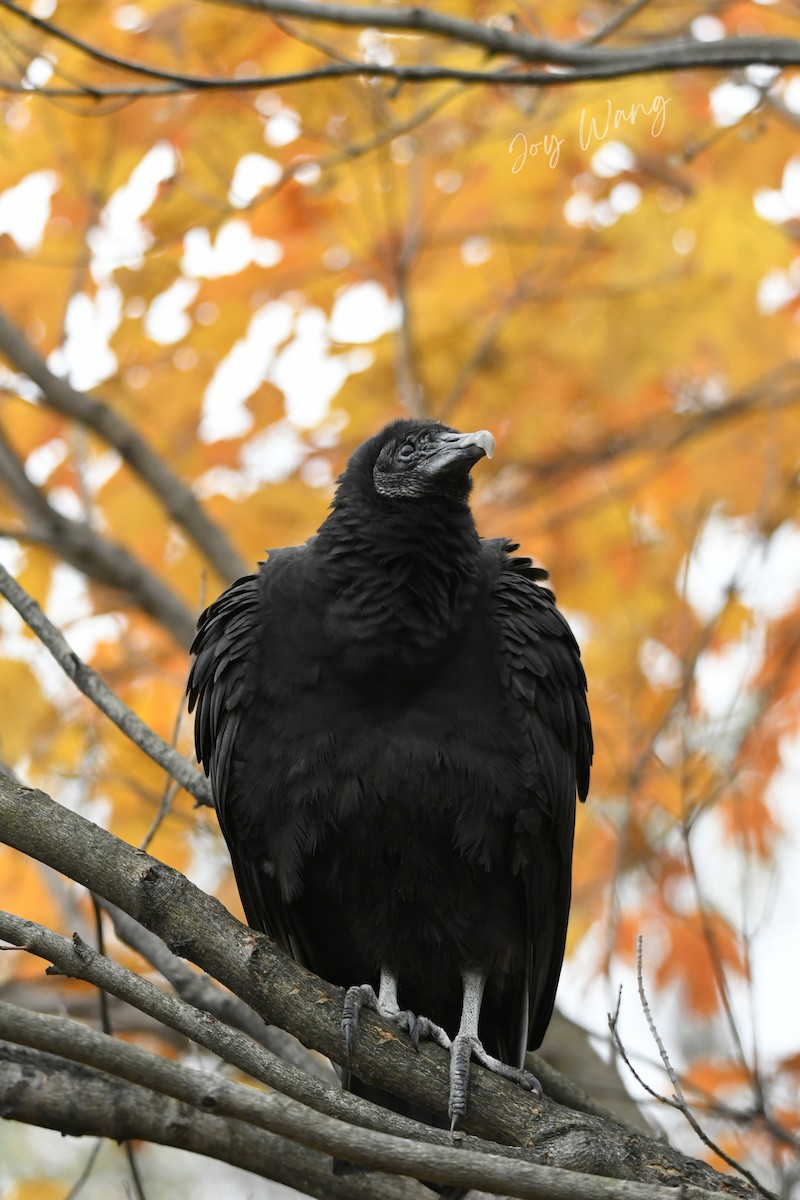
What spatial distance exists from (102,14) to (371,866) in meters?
3.46

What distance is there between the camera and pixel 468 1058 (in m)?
3.03

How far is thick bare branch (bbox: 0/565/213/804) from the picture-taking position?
3277 millimetres

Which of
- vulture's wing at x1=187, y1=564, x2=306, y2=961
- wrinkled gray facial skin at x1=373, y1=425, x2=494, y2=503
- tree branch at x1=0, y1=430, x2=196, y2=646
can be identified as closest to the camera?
vulture's wing at x1=187, y1=564, x2=306, y2=961

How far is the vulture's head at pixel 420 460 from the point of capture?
3.81 metres

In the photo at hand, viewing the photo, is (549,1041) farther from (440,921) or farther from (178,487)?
(178,487)

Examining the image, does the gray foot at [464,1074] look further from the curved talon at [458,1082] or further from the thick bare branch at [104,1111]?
the thick bare branch at [104,1111]

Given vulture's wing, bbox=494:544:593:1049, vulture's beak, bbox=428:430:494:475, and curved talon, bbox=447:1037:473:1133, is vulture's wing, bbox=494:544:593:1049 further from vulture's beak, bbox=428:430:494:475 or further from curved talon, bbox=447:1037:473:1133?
curved talon, bbox=447:1037:473:1133

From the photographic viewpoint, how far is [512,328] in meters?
5.80

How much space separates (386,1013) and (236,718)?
0.92 meters

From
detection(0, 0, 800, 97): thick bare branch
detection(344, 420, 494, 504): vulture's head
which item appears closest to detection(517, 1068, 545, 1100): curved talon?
detection(344, 420, 494, 504): vulture's head

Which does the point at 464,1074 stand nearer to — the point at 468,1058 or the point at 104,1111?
the point at 468,1058

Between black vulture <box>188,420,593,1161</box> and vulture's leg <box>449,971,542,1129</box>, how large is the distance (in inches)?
0.6

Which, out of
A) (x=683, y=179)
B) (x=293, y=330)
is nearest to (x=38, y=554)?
(x=293, y=330)

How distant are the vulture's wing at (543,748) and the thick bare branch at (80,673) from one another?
1.00 m
